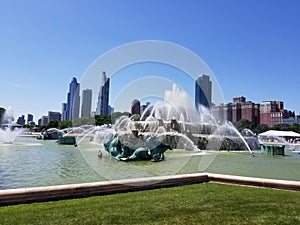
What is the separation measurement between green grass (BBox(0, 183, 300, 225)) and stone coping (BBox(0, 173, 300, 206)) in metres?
0.24

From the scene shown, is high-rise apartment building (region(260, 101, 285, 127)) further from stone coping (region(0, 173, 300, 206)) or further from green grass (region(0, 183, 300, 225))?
green grass (region(0, 183, 300, 225))

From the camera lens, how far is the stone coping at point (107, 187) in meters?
5.98

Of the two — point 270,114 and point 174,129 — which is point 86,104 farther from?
point 270,114

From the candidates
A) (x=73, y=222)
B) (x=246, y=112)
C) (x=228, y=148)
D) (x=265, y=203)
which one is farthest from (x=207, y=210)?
(x=246, y=112)

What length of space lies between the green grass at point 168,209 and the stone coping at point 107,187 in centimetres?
24

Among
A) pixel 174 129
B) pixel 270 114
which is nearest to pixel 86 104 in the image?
pixel 174 129

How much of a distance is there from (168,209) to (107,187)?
1952 millimetres

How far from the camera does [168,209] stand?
18.2ft

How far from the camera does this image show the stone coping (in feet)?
19.6

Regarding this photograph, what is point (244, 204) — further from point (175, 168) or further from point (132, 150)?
point (132, 150)

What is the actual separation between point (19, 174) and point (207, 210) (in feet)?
25.3

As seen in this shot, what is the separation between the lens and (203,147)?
27.4 m

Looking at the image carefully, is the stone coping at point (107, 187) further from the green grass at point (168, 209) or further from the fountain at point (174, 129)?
the fountain at point (174, 129)

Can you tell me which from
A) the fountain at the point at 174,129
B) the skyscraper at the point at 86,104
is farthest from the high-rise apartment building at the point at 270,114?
the skyscraper at the point at 86,104
